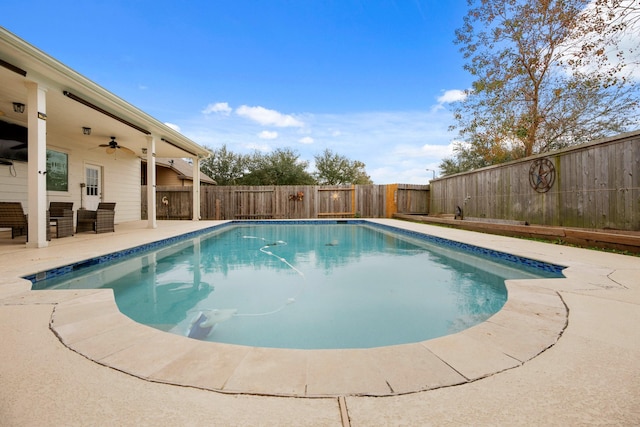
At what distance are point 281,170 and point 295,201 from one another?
817cm

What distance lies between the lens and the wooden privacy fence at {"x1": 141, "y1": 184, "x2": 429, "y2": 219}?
1325 centimetres

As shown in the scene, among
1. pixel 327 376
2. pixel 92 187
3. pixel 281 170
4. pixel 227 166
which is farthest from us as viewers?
pixel 227 166

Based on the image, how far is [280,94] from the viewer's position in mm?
16203

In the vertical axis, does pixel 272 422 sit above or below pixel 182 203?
below

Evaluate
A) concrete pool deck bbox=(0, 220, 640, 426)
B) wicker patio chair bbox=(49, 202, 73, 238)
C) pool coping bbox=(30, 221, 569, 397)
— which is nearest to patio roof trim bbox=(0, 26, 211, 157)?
wicker patio chair bbox=(49, 202, 73, 238)

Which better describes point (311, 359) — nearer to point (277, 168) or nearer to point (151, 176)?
point (151, 176)

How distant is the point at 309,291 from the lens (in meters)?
3.70

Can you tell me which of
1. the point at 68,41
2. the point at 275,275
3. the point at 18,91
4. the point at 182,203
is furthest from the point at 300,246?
the point at 68,41

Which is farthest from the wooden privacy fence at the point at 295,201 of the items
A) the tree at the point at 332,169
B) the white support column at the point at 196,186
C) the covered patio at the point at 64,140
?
the tree at the point at 332,169

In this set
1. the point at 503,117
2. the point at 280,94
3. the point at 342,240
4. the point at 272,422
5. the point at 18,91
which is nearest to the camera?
the point at 272,422

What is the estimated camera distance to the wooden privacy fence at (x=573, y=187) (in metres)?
5.07

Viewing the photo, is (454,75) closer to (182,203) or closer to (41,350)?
(182,203)

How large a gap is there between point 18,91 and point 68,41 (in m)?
7.64

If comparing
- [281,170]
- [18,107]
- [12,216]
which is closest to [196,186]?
[18,107]
